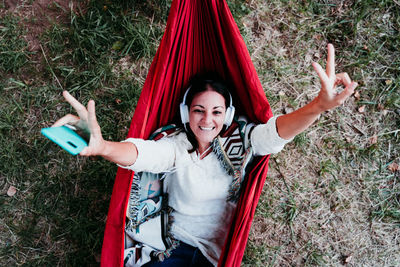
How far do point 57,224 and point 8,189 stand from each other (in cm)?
51

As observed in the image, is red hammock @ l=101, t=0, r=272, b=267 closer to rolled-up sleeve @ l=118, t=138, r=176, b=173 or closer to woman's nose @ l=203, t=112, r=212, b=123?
rolled-up sleeve @ l=118, t=138, r=176, b=173

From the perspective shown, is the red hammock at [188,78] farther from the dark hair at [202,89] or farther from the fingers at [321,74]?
the fingers at [321,74]

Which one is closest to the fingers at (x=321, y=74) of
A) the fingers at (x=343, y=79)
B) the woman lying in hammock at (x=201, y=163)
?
the fingers at (x=343, y=79)

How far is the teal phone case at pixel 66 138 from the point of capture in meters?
1.19

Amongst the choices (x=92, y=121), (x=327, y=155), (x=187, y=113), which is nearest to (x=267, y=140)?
(x=187, y=113)

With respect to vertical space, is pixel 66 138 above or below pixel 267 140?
above

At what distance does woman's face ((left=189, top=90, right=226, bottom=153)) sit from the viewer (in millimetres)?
1870

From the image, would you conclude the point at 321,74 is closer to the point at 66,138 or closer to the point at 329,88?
the point at 329,88

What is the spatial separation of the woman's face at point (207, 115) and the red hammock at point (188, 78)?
227 mm

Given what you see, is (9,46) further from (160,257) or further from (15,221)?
(160,257)

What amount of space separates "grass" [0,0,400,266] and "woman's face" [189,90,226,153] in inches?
34.0

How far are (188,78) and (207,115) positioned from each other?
42cm

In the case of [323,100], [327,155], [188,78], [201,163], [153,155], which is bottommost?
[327,155]

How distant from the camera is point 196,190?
6.42ft
